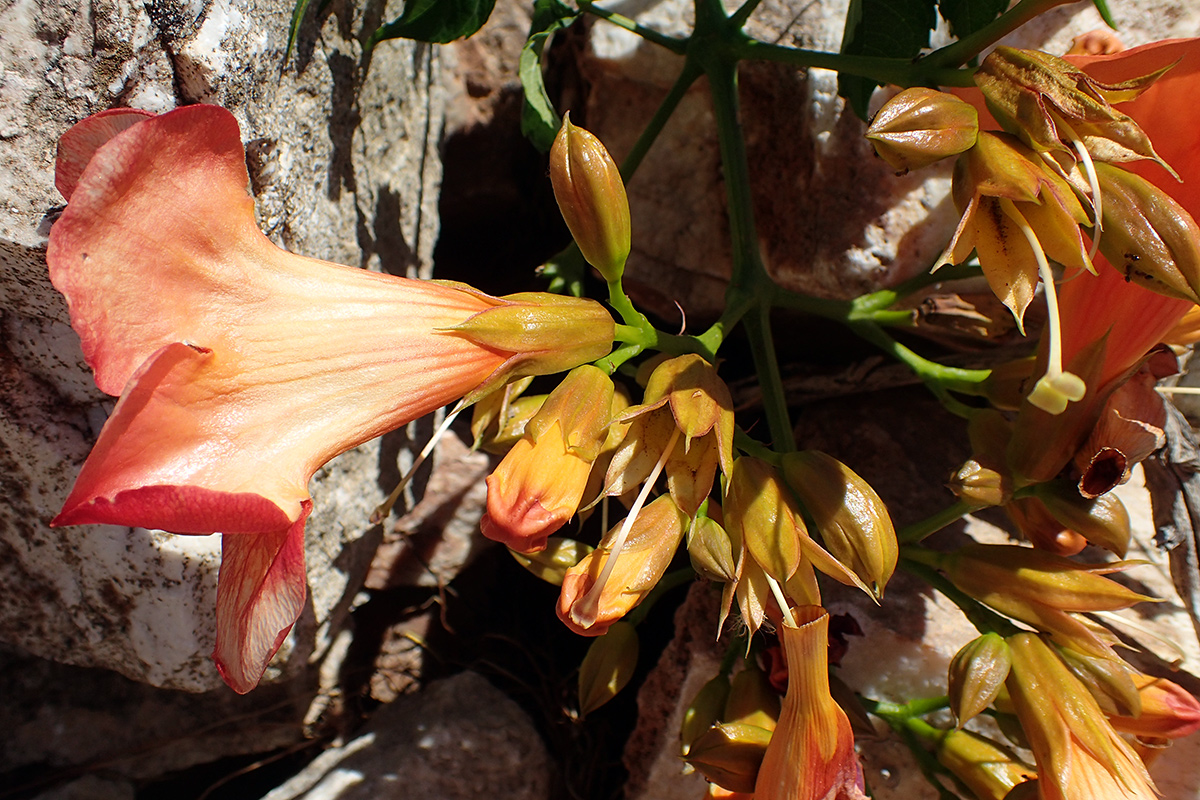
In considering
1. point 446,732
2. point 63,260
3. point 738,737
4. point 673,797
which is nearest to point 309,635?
point 446,732

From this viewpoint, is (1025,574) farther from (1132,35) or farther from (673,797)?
(1132,35)

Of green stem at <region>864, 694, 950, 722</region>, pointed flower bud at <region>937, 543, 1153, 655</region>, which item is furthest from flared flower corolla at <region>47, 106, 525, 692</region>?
green stem at <region>864, 694, 950, 722</region>

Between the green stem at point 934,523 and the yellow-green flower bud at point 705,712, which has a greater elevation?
the green stem at point 934,523

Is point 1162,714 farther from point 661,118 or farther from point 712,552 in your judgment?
point 661,118

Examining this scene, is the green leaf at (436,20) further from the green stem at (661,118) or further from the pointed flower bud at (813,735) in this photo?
the pointed flower bud at (813,735)

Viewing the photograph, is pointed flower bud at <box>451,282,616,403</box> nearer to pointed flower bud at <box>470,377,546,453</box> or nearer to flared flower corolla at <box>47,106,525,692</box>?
flared flower corolla at <box>47,106,525,692</box>

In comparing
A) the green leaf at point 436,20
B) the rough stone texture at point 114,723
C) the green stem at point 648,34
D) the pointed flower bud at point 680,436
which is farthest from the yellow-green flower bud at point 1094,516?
the rough stone texture at point 114,723
